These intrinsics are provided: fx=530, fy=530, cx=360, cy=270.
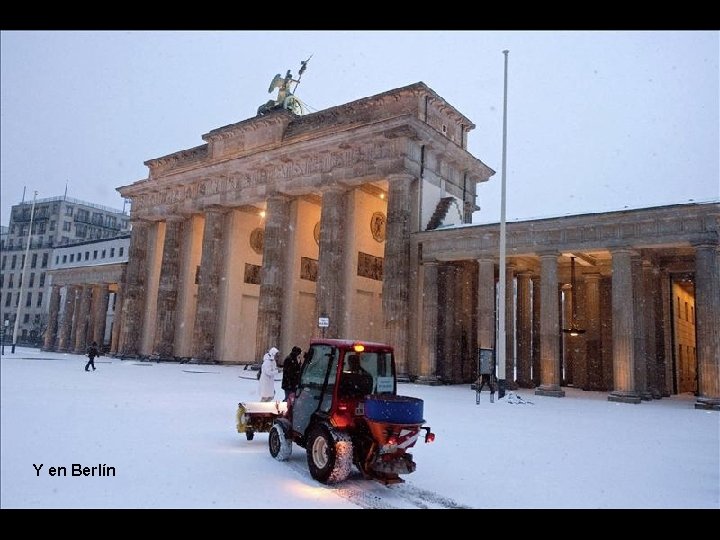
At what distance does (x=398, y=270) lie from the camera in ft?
95.5

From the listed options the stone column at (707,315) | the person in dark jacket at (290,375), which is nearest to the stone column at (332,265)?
the stone column at (707,315)

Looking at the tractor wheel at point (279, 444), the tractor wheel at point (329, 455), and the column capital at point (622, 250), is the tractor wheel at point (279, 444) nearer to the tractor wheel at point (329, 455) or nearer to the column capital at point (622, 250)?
the tractor wheel at point (329, 455)

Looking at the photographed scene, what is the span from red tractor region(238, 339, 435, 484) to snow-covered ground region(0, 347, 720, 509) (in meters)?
0.34

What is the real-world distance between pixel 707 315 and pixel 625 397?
14.7 ft

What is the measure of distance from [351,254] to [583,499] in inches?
1066

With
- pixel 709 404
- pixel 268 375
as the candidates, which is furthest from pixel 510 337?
pixel 268 375

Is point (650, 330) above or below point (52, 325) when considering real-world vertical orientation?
above

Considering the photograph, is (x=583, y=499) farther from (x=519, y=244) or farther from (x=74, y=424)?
(x=519, y=244)

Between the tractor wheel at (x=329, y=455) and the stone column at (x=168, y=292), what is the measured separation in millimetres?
35187

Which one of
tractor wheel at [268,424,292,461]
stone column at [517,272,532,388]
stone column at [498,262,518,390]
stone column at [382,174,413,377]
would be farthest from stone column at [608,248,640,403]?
tractor wheel at [268,424,292,461]

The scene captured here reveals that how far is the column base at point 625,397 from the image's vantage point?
70.1 ft

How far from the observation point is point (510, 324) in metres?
34.7

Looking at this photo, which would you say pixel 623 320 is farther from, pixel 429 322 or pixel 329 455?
pixel 329 455
